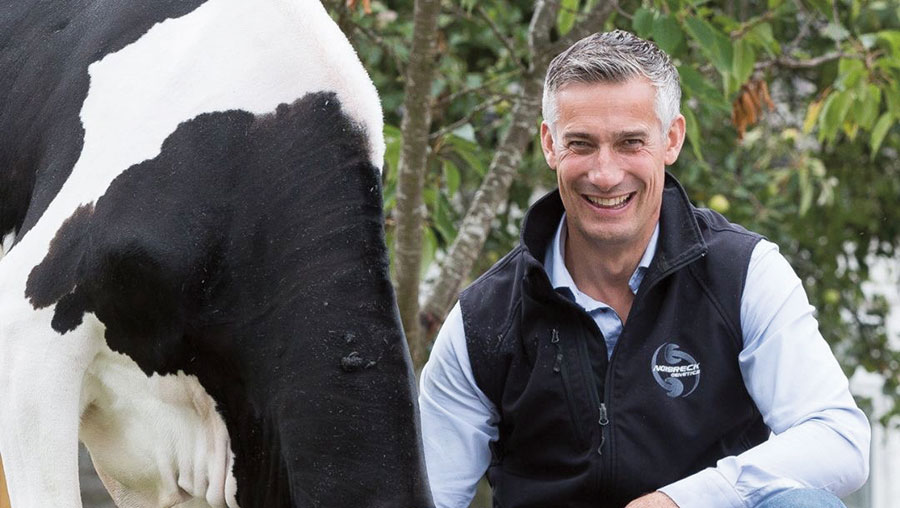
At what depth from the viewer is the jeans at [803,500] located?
2557 millimetres

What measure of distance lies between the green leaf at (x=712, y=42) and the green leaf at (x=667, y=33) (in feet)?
0.12

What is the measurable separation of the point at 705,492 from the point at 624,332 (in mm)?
417

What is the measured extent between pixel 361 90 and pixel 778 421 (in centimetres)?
99

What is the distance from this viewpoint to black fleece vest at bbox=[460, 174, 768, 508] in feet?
9.50

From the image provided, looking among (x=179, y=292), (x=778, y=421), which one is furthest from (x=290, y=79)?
(x=778, y=421)

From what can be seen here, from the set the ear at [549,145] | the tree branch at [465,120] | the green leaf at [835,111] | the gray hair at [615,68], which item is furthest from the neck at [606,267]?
the green leaf at [835,111]

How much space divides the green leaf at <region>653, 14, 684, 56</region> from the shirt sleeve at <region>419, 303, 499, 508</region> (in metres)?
1.02

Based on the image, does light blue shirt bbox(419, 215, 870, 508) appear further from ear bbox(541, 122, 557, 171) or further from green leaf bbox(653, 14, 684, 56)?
green leaf bbox(653, 14, 684, 56)

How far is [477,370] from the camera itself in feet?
10.1

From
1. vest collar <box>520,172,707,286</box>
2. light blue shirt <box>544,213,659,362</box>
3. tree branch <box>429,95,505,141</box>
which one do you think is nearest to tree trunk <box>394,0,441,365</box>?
tree branch <box>429,95,505,141</box>

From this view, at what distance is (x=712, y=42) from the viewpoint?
3758 mm

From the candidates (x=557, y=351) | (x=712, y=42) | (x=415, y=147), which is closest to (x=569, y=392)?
(x=557, y=351)

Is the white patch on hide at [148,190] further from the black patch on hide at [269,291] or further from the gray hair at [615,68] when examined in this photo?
the gray hair at [615,68]

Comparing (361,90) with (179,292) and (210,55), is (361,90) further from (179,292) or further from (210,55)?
(179,292)
